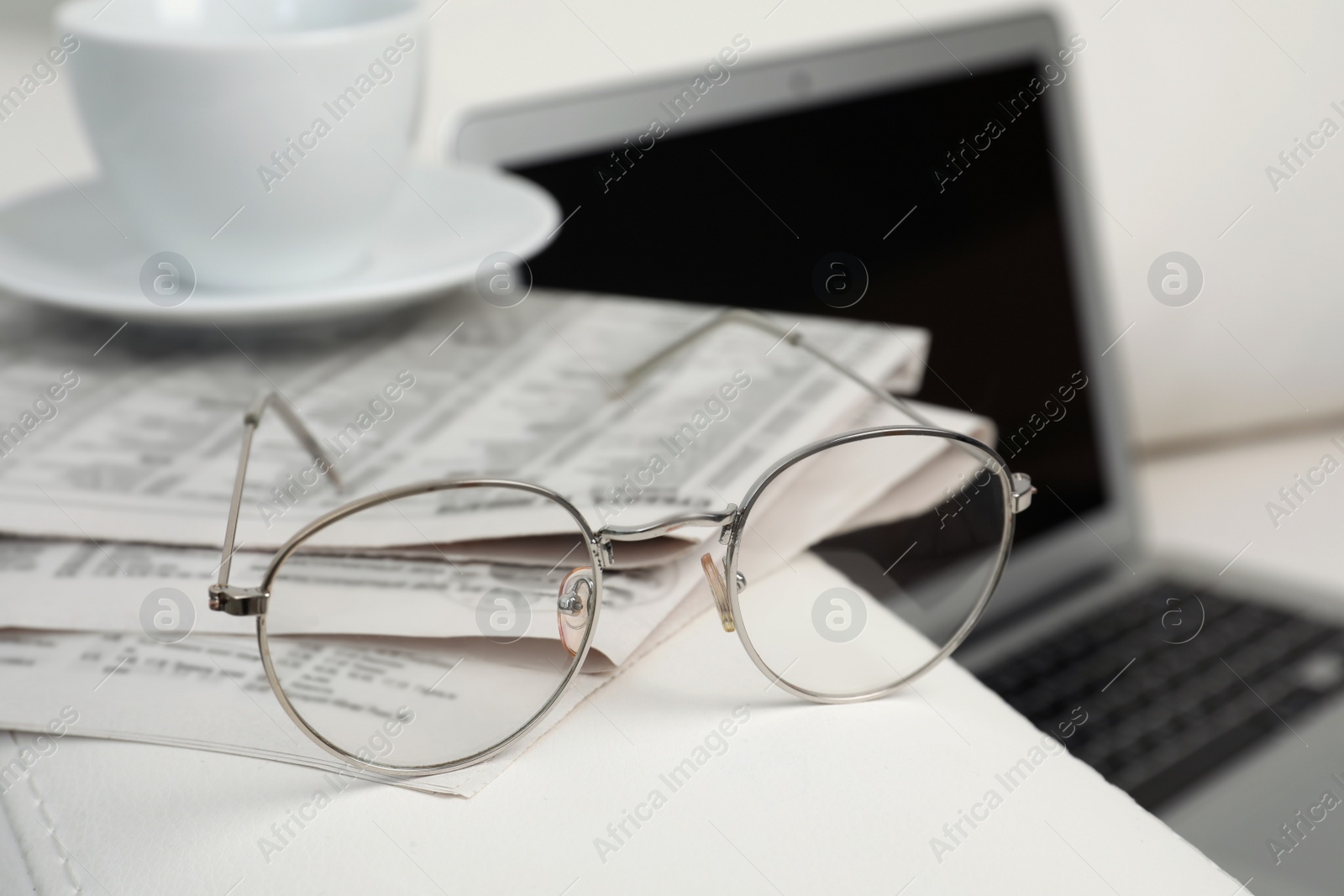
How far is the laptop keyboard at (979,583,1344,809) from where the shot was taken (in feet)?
1.79

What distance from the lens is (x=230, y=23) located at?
1.50 feet

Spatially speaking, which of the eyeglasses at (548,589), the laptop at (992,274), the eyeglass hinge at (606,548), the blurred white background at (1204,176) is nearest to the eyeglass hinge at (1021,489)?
the eyeglasses at (548,589)

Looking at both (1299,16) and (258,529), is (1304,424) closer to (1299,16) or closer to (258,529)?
(1299,16)

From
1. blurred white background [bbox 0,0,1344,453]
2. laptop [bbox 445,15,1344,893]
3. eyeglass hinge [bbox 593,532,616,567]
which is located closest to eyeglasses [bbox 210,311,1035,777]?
eyeglass hinge [bbox 593,532,616,567]

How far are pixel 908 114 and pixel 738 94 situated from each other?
0.11 m

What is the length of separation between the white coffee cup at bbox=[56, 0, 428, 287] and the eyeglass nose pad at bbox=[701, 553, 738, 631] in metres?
0.24

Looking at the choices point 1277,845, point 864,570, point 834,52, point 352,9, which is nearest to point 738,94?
point 834,52

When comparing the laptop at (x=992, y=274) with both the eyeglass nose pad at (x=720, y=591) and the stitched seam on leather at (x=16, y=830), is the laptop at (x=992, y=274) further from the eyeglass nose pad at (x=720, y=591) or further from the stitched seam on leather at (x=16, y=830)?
the stitched seam on leather at (x=16, y=830)

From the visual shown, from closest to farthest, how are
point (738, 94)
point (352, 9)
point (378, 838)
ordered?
point (378, 838) → point (352, 9) → point (738, 94)

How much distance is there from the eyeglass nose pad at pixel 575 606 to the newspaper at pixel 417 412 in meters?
0.03

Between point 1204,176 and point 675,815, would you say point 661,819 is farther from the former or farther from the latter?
point 1204,176

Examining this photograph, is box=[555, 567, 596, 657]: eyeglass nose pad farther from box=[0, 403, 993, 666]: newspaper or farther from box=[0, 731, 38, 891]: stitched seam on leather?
box=[0, 731, 38, 891]: stitched seam on leather

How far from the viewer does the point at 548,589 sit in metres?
0.29

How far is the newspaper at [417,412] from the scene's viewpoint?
33 centimetres
